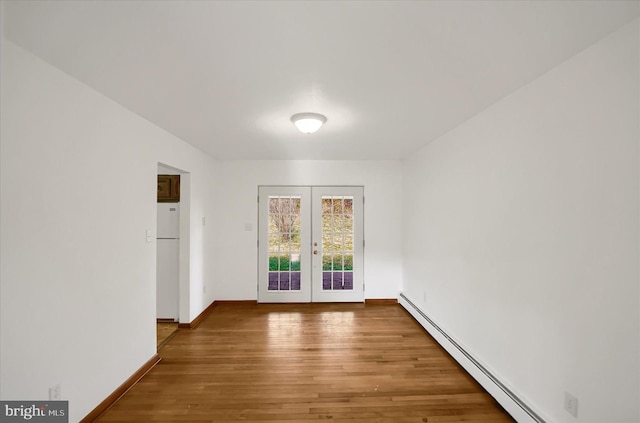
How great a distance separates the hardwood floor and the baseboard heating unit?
2.8 inches

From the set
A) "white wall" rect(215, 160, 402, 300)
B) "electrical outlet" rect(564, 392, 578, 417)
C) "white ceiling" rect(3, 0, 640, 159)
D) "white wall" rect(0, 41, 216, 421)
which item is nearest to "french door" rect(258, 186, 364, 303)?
"white wall" rect(215, 160, 402, 300)

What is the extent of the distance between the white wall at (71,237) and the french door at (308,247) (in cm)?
211

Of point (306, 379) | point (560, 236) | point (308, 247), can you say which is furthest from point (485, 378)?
point (308, 247)

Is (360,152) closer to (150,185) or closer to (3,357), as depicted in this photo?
(150,185)

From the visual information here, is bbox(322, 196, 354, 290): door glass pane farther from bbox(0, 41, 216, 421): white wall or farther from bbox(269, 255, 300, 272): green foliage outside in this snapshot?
bbox(0, 41, 216, 421): white wall

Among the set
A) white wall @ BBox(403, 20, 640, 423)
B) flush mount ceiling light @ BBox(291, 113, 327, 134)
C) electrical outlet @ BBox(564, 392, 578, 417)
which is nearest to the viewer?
white wall @ BBox(403, 20, 640, 423)

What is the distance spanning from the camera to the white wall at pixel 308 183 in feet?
15.8

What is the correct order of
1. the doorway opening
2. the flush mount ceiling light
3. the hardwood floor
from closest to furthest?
the hardwood floor → the flush mount ceiling light → the doorway opening

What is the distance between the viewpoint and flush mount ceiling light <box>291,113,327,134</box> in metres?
2.58

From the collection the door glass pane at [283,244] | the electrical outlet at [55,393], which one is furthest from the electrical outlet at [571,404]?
the door glass pane at [283,244]

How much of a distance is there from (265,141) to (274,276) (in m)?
2.36

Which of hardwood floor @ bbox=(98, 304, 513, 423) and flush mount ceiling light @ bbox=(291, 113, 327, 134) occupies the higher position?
flush mount ceiling light @ bbox=(291, 113, 327, 134)

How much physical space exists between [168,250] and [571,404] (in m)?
4.25

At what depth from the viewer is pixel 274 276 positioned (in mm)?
4867
